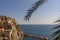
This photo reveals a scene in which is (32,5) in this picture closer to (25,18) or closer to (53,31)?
(25,18)

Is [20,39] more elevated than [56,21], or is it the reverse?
[56,21]

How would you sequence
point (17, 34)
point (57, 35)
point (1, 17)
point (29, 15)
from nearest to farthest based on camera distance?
point (29, 15)
point (57, 35)
point (1, 17)
point (17, 34)

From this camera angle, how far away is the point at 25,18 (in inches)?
123

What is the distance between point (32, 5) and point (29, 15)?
17cm

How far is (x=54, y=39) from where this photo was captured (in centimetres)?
348

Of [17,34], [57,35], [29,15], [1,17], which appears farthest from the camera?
[17,34]

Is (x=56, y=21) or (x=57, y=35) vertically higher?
(x=56, y=21)

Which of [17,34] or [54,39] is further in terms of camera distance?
[17,34]

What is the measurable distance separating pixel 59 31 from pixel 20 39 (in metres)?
30.7

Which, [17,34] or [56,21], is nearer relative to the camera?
[56,21]

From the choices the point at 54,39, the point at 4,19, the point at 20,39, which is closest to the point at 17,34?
the point at 20,39

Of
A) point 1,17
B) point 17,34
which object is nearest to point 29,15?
point 1,17

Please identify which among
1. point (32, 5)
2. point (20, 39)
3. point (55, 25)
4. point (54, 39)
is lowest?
point (20, 39)

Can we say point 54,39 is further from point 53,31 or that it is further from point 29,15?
point 29,15
